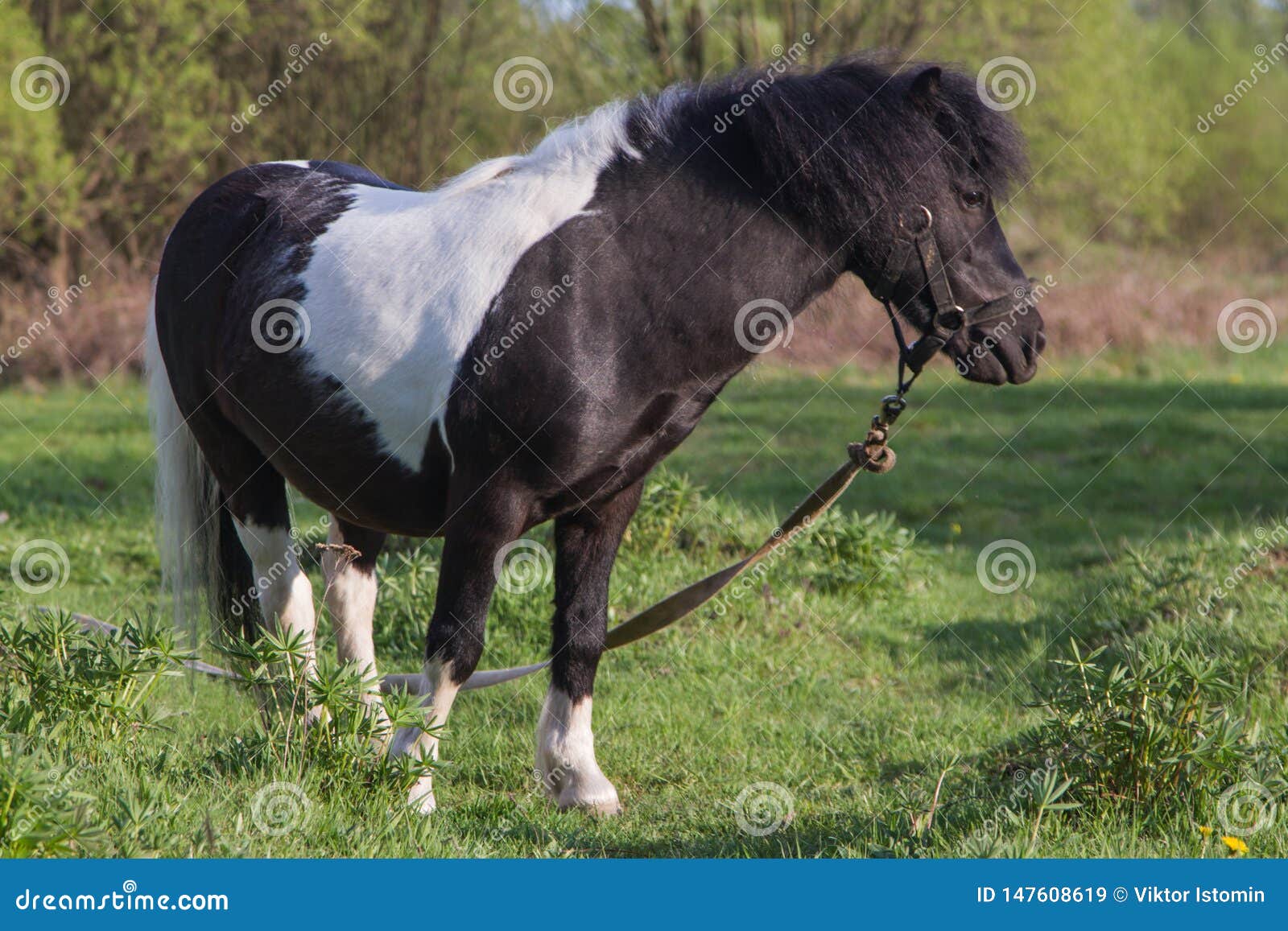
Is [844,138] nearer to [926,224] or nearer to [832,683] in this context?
[926,224]

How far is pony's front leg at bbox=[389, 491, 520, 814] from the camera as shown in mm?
3434

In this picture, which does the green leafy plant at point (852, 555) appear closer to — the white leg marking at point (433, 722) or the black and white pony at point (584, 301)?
the black and white pony at point (584, 301)

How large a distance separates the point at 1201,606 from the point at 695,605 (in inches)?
95.5

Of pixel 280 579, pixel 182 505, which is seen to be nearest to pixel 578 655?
pixel 280 579

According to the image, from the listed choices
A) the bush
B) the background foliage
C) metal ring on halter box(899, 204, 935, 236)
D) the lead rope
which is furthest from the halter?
the background foliage

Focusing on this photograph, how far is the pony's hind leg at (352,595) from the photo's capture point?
4285mm

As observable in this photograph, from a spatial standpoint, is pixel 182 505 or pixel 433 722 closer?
pixel 433 722

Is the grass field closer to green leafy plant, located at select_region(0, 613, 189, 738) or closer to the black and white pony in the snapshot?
green leafy plant, located at select_region(0, 613, 189, 738)

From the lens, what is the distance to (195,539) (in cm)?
445

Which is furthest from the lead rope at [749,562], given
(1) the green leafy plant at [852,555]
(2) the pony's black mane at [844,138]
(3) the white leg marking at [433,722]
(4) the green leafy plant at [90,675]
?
(1) the green leafy plant at [852,555]

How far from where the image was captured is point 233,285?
160 inches

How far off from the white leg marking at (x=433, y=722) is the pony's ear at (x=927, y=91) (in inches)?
82.3

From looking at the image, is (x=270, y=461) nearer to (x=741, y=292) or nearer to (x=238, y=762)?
(x=238, y=762)

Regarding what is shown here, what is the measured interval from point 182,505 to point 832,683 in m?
2.61
